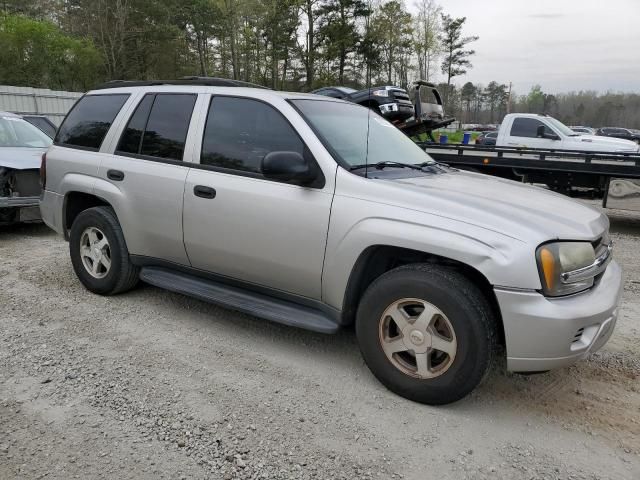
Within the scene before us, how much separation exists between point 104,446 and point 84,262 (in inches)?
97.9

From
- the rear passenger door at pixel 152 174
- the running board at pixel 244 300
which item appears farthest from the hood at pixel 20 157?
the running board at pixel 244 300

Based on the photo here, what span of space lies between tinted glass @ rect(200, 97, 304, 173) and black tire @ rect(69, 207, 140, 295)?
116 cm

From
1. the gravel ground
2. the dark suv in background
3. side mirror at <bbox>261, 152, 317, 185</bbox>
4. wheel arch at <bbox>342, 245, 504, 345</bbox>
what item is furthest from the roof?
the dark suv in background

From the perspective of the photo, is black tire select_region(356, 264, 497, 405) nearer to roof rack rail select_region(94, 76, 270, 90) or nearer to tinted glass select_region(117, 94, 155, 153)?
roof rack rail select_region(94, 76, 270, 90)

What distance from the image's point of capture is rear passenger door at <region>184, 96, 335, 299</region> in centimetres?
325

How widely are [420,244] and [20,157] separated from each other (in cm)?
650

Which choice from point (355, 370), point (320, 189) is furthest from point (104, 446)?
point (320, 189)

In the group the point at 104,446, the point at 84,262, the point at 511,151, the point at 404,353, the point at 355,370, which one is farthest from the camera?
the point at 511,151

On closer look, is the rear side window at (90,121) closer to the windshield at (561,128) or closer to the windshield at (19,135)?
the windshield at (19,135)

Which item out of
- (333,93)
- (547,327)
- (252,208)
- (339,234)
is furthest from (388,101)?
(547,327)

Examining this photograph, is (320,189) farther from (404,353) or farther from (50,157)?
(50,157)

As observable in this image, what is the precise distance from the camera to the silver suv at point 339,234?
2.69 m

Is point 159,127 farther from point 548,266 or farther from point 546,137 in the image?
point 546,137

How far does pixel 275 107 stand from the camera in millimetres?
3559
